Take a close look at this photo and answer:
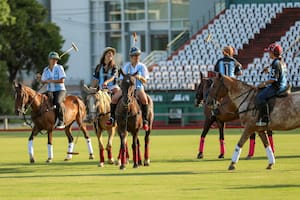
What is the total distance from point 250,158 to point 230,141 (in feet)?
27.5

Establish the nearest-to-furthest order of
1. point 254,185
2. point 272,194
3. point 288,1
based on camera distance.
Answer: point 272,194 → point 254,185 → point 288,1

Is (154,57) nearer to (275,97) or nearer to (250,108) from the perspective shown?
(250,108)

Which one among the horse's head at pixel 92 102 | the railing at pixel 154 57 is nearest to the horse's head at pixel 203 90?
the horse's head at pixel 92 102

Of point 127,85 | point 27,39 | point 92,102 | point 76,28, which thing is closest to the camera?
point 127,85

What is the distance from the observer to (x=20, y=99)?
77.7ft

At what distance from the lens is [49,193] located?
1658cm

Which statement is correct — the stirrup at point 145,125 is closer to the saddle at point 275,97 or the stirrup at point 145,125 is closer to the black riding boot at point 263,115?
the black riding boot at point 263,115

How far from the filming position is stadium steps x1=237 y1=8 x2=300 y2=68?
51344mm

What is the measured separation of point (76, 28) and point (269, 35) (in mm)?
16656

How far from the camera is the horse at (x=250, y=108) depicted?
20188 millimetres

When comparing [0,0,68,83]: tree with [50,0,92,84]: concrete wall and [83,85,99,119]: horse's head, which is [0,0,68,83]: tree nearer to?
[50,0,92,84]: concrete wall

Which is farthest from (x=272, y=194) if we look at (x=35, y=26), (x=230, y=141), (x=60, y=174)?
(x=35, y=26)

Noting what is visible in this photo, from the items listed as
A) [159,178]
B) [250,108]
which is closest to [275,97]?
[250,108]

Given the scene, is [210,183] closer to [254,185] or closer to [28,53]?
[254,185]
